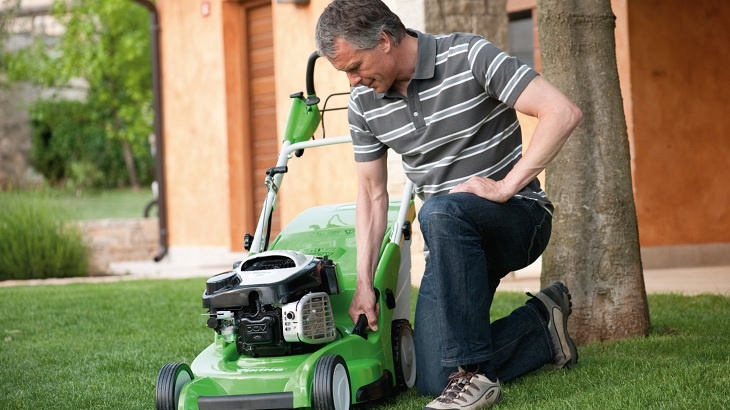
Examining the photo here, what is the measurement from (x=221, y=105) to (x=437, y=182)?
8.12m

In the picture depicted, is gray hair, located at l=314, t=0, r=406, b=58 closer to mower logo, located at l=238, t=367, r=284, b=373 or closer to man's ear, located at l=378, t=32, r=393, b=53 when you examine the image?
man's ear, located at l=378, t=32, r=393, b=53

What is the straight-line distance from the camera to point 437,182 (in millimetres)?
3740

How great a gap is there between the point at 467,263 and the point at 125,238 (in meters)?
11.4

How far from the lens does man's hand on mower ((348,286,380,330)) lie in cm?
379

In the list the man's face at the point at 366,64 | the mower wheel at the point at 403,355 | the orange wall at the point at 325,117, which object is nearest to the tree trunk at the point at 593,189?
the mower wheel at the point at 403,355

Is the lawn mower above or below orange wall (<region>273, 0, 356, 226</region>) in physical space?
below

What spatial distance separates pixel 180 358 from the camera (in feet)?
16.3

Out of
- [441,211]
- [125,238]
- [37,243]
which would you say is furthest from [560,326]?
[125,238]

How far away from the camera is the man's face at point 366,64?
3.53 meters

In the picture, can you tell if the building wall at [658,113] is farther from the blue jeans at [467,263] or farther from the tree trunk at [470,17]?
the blue jeans at [467,263]

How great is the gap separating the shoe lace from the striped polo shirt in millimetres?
615

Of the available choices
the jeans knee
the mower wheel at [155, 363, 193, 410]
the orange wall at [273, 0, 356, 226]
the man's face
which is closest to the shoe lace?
the jeans knee

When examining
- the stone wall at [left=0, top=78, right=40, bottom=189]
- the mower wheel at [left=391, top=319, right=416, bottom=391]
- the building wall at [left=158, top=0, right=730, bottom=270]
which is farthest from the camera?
the stone wall at [left=0, top=78, right=40, bottom=189]

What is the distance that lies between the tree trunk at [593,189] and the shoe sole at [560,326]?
51 centimetres
